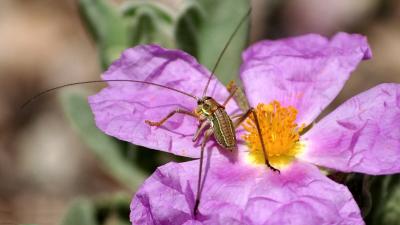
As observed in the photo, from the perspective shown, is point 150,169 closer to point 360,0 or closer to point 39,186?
point 39,186

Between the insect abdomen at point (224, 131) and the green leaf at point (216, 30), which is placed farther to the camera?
the green leaf at point (216, 30)

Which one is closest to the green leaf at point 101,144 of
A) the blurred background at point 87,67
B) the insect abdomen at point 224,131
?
the blurred background at point 87,67

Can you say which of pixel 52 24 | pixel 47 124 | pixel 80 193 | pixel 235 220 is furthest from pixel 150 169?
pixel 52 24

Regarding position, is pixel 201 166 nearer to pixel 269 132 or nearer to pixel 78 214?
pixel 269 132

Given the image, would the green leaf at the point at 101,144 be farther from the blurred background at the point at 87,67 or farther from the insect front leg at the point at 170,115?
the insect front leg at the point at 170,115

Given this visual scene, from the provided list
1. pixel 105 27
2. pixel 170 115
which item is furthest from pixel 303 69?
pixel 105 27
